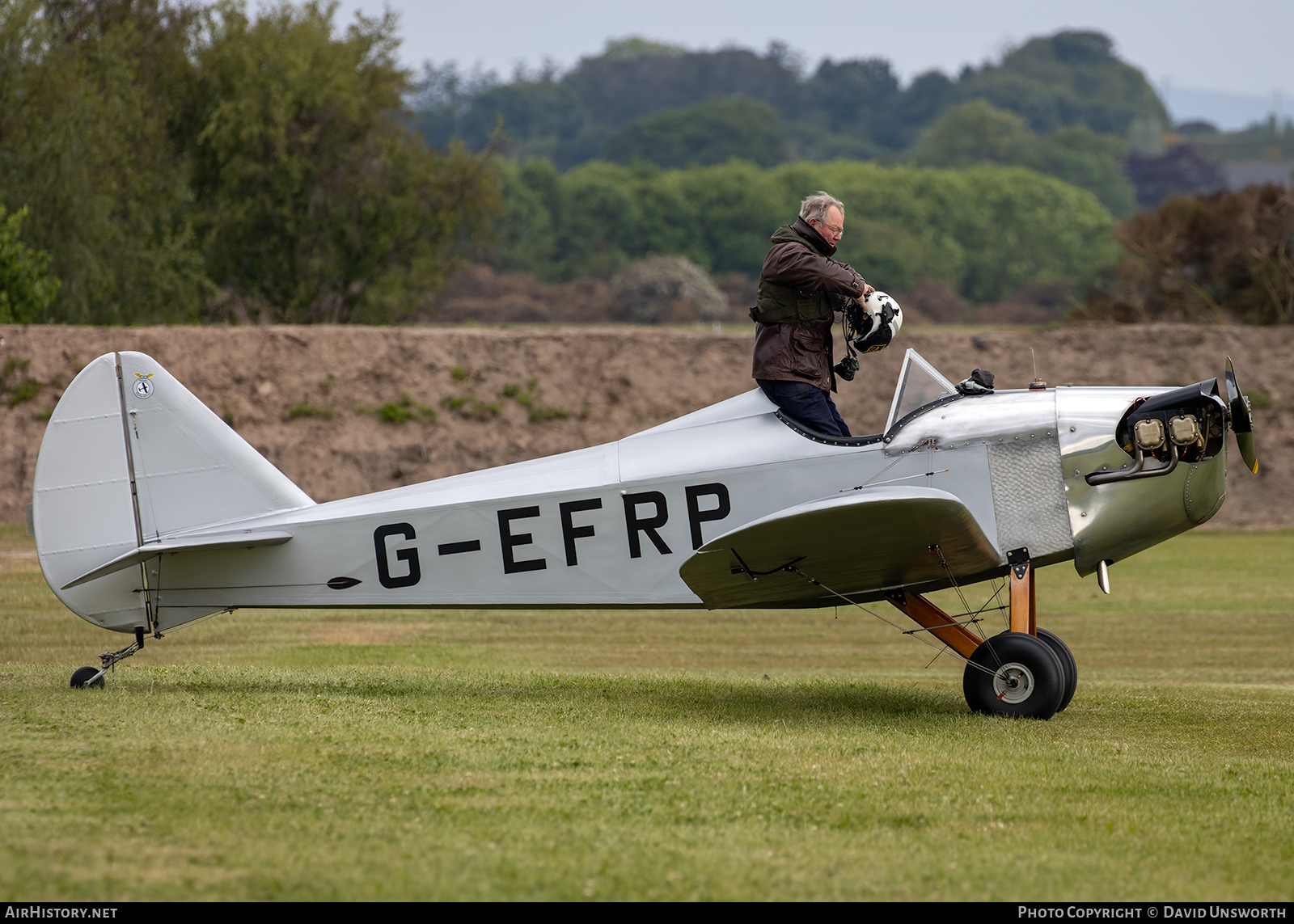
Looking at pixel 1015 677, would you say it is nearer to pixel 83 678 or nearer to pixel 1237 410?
pixel 1237 410

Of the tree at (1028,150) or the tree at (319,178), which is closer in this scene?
the tree at (319,178)

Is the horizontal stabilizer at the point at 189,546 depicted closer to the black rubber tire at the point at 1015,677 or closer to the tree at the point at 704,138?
the black rubber tire at the point at 1015,677

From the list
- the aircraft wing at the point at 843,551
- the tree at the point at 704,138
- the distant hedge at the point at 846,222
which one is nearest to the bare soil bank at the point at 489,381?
the aircraft wing at the point at 843,551

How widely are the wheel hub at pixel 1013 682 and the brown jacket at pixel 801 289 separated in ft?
6.40

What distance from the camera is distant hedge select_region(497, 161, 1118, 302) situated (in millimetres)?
99250

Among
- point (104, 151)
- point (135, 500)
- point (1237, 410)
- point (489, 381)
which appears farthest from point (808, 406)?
point (104, 151)

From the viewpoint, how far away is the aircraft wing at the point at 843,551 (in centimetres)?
698

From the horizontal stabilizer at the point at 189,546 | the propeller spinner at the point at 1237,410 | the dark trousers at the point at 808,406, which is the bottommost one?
the horizontal stabilizer at the point at 189,546

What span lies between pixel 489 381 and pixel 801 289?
1879cm

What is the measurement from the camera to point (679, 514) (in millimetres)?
7906

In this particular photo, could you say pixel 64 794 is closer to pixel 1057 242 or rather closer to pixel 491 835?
pixel 491 835

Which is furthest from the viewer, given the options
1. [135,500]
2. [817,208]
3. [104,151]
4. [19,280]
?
[104,151]

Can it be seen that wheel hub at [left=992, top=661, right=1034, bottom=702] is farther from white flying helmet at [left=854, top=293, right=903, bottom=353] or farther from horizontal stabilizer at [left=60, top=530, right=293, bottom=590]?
horizontal stabilizer at [left=60, top=530, right=293, bottom=590]

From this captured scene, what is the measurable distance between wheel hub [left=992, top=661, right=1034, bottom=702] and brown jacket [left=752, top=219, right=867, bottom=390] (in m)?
1.95
